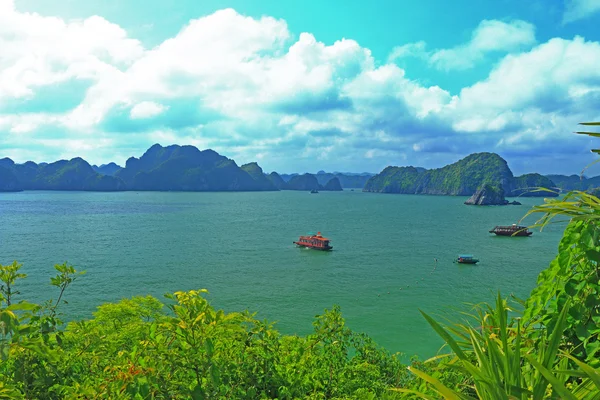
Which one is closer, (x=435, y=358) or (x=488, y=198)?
(x=435, y=358)

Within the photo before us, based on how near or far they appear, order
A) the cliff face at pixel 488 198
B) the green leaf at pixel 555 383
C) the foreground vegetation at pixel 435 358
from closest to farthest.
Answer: the green leaf at pixel 555 383 < the foreground vegetation at pixel 435 358 < the cliff face at pixel 488 198

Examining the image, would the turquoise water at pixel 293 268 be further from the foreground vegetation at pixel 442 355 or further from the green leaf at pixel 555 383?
the green leaf at pixel 555 383

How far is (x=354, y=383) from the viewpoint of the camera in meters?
6.18

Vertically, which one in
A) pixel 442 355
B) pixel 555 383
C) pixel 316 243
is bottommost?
pixel 316 243

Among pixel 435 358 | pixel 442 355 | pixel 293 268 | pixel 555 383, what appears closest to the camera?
pixel 555 383

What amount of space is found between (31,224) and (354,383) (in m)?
100

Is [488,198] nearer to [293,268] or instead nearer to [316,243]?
[316,243]

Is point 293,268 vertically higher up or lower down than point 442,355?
lower down

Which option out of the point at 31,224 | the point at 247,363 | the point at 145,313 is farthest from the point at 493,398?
the point at 31,224

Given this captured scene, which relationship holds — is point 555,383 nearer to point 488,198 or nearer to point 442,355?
point 442,355

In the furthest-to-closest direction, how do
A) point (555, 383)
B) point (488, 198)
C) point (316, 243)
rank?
point (488, 198), point (316, 243), point (555, 383)

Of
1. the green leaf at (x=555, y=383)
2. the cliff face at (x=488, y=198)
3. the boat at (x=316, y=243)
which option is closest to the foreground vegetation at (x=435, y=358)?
the green leaf at (x=555, y=383)

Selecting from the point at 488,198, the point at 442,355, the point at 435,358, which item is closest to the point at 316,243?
the point at 442,355

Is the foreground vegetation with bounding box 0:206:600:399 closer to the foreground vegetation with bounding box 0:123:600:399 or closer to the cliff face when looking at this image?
the foreground vegetation with bounding box 0:123:600:399
